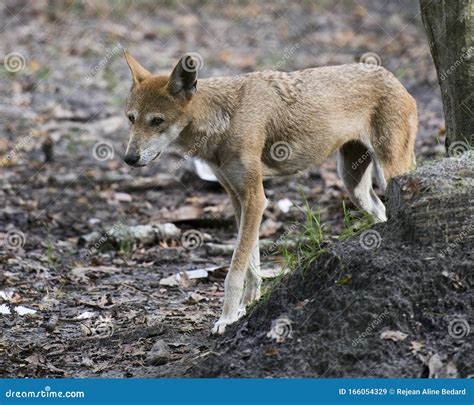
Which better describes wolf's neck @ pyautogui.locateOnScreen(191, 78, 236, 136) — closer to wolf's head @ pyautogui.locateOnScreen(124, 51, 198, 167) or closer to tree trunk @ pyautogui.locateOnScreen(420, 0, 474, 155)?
wolf's head @ pyautogui.locateOnScreen(124, 51, 198, 167)

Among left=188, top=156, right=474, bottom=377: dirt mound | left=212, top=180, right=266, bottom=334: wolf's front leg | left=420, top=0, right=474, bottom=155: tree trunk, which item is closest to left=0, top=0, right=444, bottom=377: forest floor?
left=212, top=180, right=266, bottom=334: wolf's front leg

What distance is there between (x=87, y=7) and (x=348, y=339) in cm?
1554

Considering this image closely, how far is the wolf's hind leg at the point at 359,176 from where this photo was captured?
754 cm

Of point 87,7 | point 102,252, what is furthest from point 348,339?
point 87,7

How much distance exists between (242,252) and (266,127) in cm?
115

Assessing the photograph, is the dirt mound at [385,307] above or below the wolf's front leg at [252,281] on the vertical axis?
below

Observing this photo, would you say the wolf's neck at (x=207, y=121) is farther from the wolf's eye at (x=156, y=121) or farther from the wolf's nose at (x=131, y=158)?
the wolf's nose at (x=131, y=158)

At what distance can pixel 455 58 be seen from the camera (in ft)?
21.3

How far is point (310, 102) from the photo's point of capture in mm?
7039

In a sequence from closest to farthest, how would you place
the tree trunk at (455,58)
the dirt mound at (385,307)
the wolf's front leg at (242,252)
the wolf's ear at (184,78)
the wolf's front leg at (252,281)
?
the dirt mound at (385,307), the wolf's front leg at (242,252), the wolf's ear at (184,78), the tree trunk at (455,58), the wolf's front leg at (252,281)

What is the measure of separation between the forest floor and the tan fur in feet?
1.56

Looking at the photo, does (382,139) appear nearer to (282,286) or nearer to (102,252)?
(282,286)

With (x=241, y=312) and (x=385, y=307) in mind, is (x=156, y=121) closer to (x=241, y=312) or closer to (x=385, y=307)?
(x=241, y=312)

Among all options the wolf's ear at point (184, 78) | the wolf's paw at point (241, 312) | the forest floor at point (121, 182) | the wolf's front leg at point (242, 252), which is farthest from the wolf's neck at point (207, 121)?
the wolf's paw at point (241, 312)
